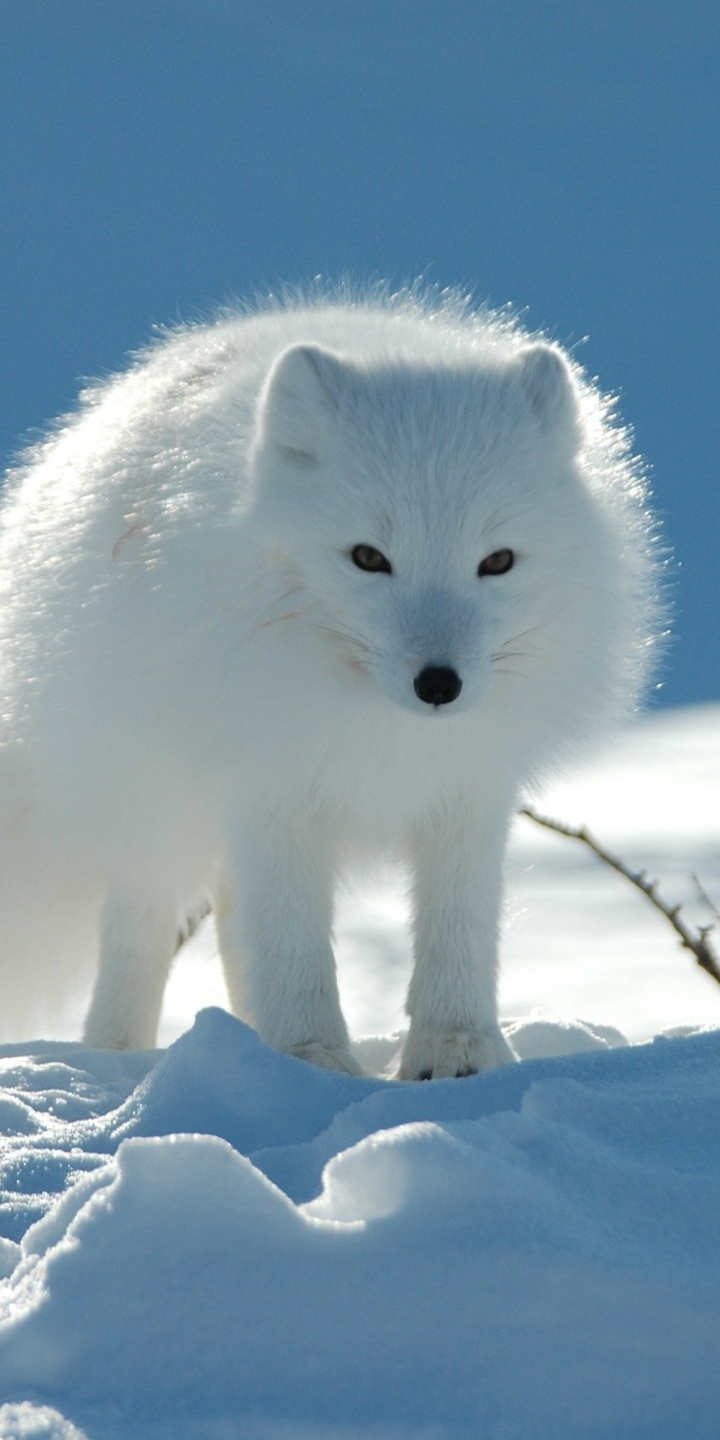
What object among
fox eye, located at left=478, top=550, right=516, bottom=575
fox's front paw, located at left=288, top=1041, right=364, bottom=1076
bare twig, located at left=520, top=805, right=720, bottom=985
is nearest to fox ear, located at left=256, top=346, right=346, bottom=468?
fox eye, located at left=478, top=550, right=516, bottom=575

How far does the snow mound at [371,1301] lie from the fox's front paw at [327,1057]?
1.27 metres

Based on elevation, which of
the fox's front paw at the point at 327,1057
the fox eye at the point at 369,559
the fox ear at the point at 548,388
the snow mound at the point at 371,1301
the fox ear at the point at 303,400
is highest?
the fox ear at the point at 548,388

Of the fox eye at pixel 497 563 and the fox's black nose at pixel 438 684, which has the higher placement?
the fox eye at pixel 497 563

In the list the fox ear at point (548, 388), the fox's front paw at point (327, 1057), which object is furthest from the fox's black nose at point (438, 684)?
the fox's front paw at point (327, 1057)

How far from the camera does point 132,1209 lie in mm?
2174

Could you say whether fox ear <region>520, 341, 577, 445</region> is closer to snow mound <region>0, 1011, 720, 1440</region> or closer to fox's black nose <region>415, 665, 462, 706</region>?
fox's black nose <region>415, 665, 462, 706</region>

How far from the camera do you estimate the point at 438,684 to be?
3.07m

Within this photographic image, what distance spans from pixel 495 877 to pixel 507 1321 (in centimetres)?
186

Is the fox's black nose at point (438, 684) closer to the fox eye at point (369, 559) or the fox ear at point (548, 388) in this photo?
the fox eye at point (369, 559)

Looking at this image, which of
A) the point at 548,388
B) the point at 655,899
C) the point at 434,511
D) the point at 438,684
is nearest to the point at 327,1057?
the point at 655,899

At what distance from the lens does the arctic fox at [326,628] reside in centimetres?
324

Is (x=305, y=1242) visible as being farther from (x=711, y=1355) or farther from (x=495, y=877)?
(x=495, y=877)

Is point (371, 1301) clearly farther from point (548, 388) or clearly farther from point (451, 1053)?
point (548, 388)

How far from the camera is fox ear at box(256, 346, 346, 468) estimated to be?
11.0 ft
